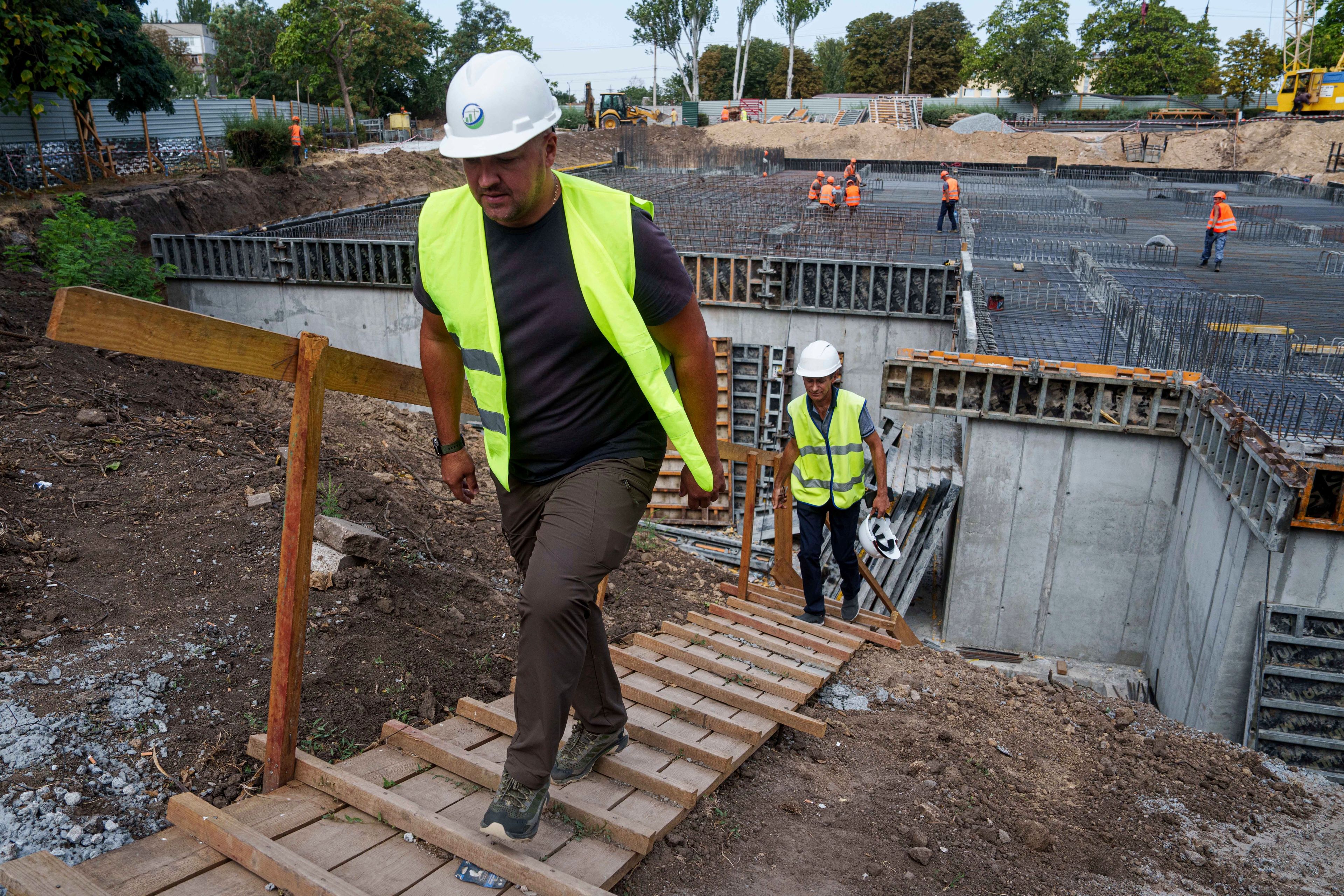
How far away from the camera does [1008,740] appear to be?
417 centimetres

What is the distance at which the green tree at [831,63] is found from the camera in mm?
89188

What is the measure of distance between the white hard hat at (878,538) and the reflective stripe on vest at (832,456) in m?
0.34

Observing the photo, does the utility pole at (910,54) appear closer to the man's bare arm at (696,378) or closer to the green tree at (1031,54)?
the green tree at (1031,54)

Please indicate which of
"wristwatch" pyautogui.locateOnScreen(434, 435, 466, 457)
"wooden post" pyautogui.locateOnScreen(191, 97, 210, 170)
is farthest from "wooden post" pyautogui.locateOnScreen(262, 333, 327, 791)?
"wooden post" pyautogui.locateOnScreen(191, 97, 210, 170)

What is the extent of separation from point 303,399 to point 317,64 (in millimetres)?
44970

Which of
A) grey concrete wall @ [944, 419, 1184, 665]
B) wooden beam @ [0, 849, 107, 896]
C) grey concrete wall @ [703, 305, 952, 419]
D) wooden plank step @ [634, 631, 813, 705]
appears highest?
wooden beam @ [0, 849, 107, 896]

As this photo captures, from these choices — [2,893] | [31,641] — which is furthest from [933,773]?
[31,641]

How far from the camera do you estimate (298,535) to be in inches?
99.4

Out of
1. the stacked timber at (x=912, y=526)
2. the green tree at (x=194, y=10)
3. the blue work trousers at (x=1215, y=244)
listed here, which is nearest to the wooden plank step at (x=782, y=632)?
the stacked timber at (x=912, y=526)

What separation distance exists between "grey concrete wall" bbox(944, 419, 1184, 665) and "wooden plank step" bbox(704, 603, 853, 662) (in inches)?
237

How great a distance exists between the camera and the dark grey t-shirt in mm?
2354

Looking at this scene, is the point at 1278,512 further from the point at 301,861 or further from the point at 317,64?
the point at 317,64

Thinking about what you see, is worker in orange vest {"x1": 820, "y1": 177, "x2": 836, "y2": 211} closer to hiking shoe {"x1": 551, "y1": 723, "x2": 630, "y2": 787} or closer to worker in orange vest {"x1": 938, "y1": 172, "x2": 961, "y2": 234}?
worker in orange vest {"x1": 938, "y1": 172, "x2": 961, "y2": 234}

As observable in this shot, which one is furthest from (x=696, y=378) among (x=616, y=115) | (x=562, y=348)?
(x=616, y=115)
